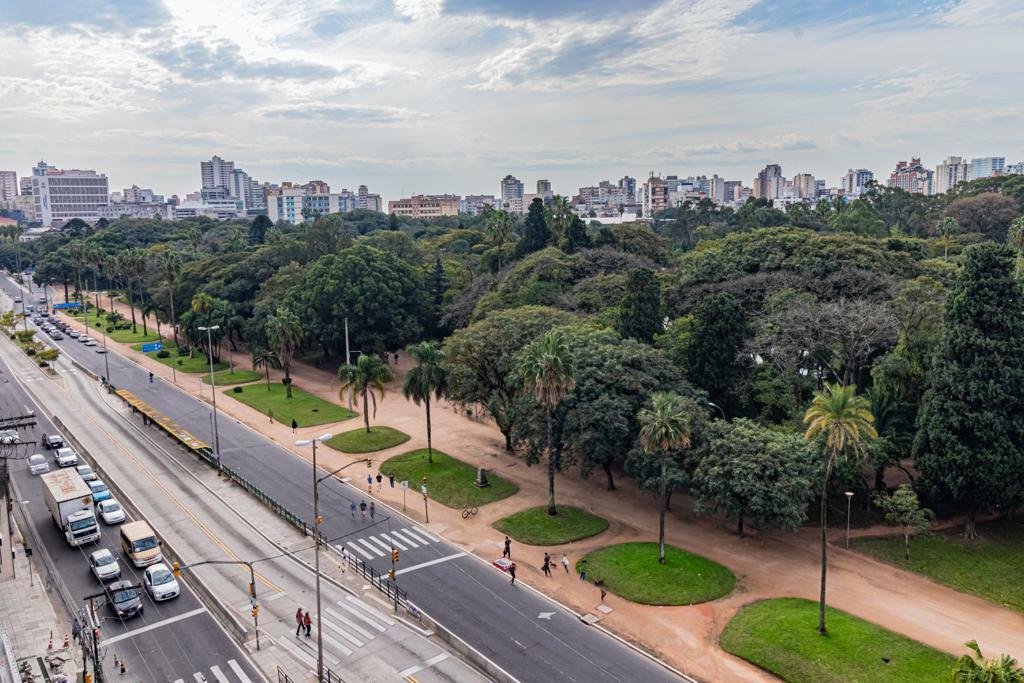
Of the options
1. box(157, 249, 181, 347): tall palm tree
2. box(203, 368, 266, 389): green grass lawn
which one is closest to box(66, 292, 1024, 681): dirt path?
box(203, 368, 266, 389): green grass lawn

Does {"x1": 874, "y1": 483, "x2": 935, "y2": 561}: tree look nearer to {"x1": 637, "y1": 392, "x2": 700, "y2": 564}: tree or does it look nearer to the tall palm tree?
{"x1": 637, "y1": 392, "x2": 700, "y2": 564}: tree

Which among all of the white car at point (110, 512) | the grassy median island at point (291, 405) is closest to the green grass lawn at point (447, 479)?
the grassy median island at point (291, 405)

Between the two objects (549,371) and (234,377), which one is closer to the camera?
(549,371)

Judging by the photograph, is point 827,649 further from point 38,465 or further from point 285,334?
point 285,334

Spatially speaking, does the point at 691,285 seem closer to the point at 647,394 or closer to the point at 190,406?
the point at 647,394

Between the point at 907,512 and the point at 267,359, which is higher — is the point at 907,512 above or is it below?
below

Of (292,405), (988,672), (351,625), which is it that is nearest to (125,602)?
(351,625)

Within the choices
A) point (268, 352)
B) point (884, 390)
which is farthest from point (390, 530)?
point (268, 352)
